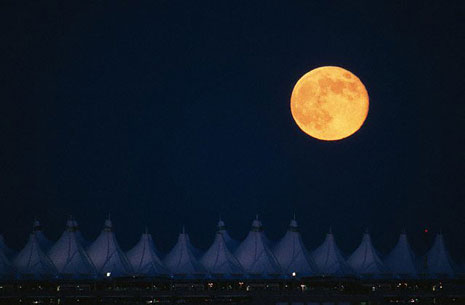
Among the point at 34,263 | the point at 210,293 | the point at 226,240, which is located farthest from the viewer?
the point at 226,240

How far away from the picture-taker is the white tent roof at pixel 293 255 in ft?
427

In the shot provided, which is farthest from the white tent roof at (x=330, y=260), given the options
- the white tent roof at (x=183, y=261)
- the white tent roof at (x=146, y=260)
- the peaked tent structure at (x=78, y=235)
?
the peaked tent structure at (x=78, y=235)

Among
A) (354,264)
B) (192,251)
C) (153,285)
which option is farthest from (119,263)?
(354,264)

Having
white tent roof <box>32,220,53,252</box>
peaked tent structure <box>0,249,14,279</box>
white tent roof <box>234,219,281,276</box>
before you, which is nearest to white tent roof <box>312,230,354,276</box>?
white tent roof <box>234,219,281,276</box>

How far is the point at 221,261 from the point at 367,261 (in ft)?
60.1

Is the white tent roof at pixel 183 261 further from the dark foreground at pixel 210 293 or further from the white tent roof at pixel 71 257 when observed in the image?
the white tent roof at pixel 71 257

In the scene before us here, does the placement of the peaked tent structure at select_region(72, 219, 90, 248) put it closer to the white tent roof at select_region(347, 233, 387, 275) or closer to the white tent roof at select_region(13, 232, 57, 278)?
the white tent roof at select_region(13, 232, 57, 278)

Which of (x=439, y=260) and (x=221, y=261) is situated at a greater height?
(x=221, y=261)

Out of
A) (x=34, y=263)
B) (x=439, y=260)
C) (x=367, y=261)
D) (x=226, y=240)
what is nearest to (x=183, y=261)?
(x=226, y=240)

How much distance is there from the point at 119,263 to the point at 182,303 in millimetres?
21007

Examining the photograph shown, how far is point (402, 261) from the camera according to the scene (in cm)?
13775

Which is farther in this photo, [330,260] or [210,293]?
[330,260]

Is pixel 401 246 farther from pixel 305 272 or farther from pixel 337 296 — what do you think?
pixel 337 296

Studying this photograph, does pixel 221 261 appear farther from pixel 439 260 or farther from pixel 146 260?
pixel 439 260
